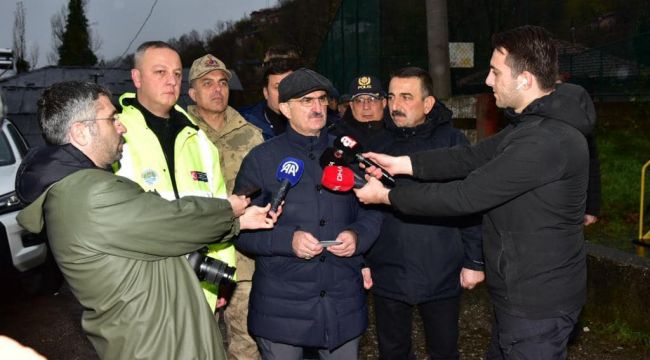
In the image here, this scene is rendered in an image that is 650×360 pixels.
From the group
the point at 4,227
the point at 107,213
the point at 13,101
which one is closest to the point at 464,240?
the point at 107,213

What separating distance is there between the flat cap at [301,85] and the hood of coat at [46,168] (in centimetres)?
129

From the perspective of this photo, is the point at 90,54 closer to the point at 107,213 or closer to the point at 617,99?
the point at 617,99

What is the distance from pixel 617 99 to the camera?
9469 millimetres

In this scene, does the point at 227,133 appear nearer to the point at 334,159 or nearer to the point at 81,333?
the point at 334,159

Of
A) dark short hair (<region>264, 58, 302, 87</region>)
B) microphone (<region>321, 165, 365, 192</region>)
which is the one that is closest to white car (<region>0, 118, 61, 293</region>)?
dark short hair (<region>264, 58, 302, 87</region>)

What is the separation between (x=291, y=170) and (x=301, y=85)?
0.51 metres

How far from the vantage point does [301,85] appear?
3.60 metres

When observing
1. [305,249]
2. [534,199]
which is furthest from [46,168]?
[534,199]

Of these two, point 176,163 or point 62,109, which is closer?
point 62,109

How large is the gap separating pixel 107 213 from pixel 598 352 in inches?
164

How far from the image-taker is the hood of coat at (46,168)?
8.45ft

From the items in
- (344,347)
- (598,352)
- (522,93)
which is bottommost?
(598,352)

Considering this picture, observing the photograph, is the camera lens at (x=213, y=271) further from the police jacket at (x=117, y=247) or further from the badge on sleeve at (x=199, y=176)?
the badge on sleeve at (x=199, y=176)

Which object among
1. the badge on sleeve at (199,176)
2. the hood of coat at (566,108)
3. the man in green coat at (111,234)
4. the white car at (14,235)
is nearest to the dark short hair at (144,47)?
the badge on sleeve at (199,176)
